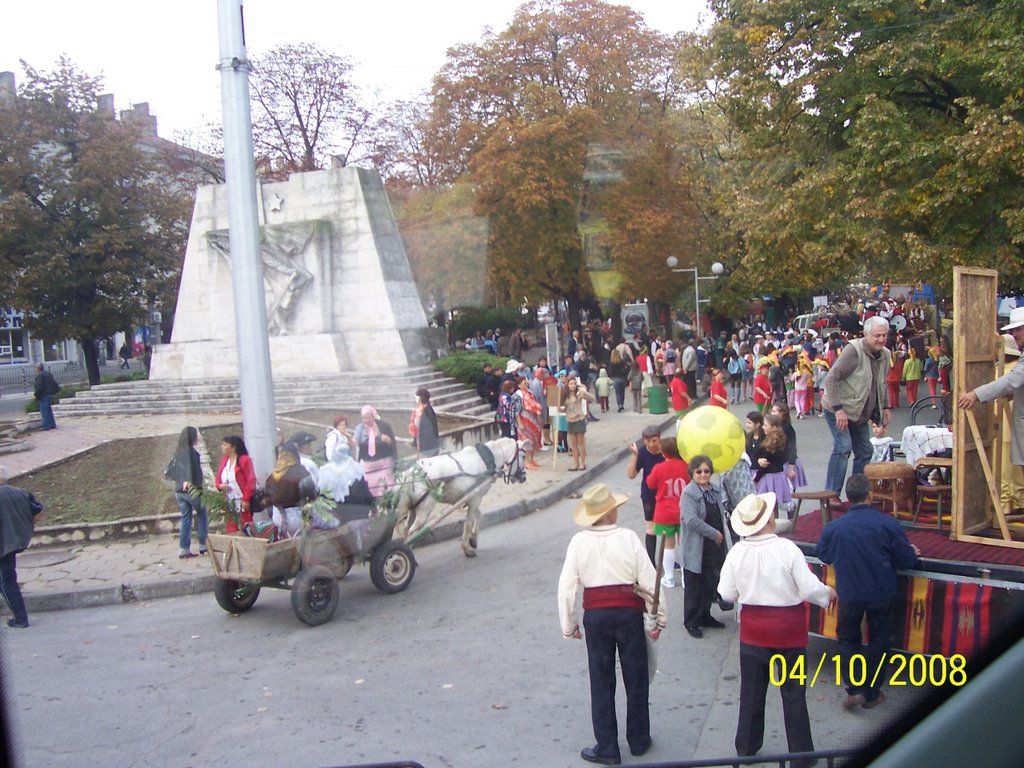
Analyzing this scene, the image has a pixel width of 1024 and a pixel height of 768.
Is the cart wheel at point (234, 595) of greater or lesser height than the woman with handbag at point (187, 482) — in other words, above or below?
below

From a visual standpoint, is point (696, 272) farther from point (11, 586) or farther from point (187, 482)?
point (11, 586)

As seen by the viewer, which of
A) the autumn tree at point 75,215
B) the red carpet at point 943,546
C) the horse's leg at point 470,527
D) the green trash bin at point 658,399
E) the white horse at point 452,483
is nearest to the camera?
the red carpet at point 943,546

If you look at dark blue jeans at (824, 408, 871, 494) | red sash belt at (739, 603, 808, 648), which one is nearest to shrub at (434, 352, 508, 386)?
dark blue jeans at (824, 408, 871, 494)

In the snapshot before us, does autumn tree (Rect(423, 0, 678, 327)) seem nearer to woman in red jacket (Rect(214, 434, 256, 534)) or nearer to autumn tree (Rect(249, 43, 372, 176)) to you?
autumn tree (Rect(249, 43, 372, 176))

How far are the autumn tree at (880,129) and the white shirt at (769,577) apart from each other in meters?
12.2

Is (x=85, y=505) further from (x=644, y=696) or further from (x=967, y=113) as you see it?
(x=967, y=113)

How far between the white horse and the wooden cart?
0.51 meters

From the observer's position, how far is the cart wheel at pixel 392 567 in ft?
28.5

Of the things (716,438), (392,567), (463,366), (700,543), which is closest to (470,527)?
(392,567)

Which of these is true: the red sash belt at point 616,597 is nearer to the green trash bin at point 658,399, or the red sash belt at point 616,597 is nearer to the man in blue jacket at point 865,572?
the man in blue jacket at point 865,572

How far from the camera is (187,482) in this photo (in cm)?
994

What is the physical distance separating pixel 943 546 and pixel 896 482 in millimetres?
929

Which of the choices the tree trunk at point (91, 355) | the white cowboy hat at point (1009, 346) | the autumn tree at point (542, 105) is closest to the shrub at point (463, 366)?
the autumn tree at point (542, 105)

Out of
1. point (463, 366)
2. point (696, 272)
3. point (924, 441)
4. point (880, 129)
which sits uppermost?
point (880, 129)
